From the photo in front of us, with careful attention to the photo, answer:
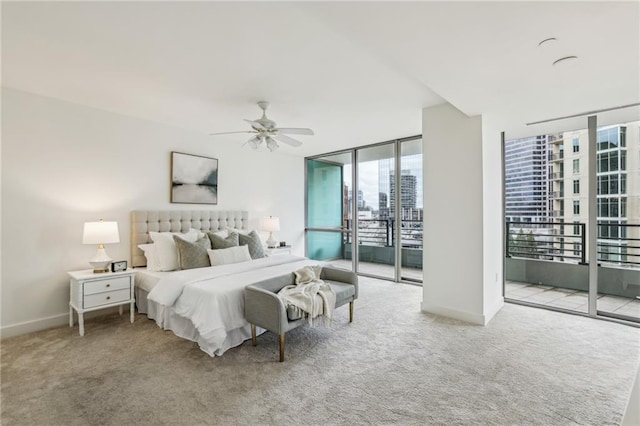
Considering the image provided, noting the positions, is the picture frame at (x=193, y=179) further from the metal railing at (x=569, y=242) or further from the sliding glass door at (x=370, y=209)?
the metal railing at (x=569, y=242)

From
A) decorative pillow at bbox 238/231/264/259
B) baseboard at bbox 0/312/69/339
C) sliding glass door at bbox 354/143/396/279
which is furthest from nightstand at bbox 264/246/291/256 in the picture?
baseboard at bbox 0/312/69/339

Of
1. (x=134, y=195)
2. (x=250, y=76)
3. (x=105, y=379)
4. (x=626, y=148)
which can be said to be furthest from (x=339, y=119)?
(x=105, y=379)

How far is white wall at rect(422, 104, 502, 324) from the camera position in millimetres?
3461

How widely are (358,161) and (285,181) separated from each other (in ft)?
5.23

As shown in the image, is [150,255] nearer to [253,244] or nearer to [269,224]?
[253,244]

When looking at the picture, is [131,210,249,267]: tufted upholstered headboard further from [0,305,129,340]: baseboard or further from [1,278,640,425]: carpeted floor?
[1,278,640,425]: carpeted floor

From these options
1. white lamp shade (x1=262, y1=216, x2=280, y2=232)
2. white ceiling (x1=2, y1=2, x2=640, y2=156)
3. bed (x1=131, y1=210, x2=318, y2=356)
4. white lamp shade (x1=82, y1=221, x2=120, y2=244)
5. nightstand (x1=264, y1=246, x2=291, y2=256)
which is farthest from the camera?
white lamp shade (x1=262, y1=216, x2=280, y2=232)

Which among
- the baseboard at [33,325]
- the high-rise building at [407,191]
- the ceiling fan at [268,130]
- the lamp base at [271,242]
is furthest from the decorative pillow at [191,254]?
the high-rise building at [407,191]

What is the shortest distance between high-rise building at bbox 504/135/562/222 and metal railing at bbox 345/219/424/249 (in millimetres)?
1411

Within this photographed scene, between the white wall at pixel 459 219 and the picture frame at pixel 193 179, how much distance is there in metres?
3.33

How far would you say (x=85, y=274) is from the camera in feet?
11.0

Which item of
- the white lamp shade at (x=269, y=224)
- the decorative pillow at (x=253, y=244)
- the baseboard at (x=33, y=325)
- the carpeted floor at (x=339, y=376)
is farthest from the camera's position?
the white lamp shade at (x=269, y=224)

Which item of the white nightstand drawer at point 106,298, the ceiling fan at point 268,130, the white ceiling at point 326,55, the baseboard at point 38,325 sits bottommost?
the baseboard at point 38,325

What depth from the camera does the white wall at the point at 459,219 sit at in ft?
11.4
